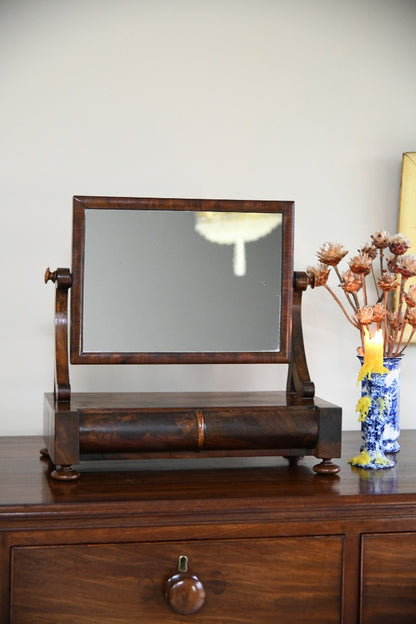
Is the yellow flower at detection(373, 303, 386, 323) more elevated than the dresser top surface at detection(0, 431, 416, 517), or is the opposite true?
the yellow flower at detection(373, 303, 386, 323)

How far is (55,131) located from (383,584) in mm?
1256

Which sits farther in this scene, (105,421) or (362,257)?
(362,257)

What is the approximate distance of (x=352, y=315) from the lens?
2002mm

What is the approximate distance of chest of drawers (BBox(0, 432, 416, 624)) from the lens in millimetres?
1301

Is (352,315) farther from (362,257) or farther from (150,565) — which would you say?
(150,565)

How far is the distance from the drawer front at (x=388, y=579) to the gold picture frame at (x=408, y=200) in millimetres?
847

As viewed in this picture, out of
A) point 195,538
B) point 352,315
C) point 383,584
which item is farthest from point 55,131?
point 383,584

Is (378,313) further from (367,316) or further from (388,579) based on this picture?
(388,579)

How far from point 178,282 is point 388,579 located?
695mm

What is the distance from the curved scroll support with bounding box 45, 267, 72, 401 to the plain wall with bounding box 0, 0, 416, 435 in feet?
1.24

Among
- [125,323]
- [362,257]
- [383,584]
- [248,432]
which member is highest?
[362,257]

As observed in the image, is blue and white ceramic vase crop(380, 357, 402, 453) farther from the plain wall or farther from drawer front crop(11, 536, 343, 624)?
drawer front crop(11, 536, 343, 624)

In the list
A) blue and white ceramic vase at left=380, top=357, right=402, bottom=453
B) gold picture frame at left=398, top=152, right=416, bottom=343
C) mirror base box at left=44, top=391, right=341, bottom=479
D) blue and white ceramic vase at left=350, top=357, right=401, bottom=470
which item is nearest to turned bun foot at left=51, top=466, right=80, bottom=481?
mirror base box at left=44, top=391, right=341, bottom=479

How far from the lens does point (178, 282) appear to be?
156cm
